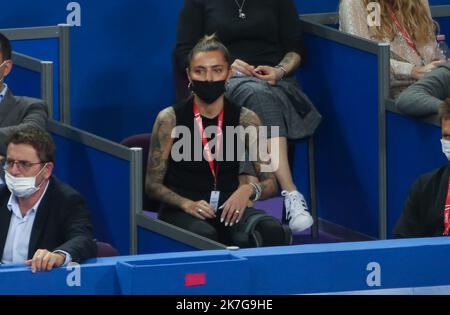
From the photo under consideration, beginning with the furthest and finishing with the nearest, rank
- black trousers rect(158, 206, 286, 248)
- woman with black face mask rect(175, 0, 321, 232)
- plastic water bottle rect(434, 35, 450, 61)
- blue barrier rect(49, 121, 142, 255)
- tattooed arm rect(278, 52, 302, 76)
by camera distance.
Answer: plastic water bottle rect(434, 35, 450, 61)
tattooed arm rect(278, 52, 302, 76)
woman with black face mask rect(175, 0, 321, 232)
black trousers rect(158, 206, 286, 248)
blue barrier rect(49, 121, 142, 255)

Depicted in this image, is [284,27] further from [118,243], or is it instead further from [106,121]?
[118,243]

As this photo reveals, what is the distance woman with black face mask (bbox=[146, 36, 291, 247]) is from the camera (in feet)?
20.6

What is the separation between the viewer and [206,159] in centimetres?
639

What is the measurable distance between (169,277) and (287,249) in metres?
0.42

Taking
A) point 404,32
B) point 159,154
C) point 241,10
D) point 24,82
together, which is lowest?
point 159,154

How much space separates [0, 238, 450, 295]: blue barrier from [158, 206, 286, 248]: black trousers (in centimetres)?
166

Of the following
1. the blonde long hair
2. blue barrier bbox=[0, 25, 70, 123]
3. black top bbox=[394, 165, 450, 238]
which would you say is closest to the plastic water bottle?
the blonde long hair

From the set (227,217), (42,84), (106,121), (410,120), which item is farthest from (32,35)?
(410,120)

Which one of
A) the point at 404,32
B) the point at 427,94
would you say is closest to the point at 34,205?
the point at 427,94

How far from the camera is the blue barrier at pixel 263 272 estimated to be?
4262mm

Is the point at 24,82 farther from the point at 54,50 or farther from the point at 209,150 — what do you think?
the point at 209,150

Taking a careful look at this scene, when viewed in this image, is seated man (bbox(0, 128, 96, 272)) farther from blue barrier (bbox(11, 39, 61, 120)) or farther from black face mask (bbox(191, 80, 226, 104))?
blue barrier (bbox(11, 39, 61, 120))

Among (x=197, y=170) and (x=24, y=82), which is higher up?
(x=24, y=82)

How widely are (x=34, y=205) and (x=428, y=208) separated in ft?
5.08
